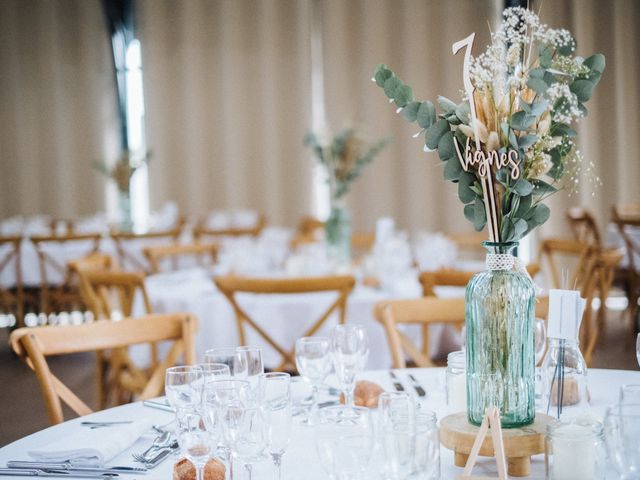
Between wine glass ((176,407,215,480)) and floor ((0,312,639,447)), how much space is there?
2773mm

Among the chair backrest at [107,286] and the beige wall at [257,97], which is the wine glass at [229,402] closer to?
the chair backrest at [107,286]

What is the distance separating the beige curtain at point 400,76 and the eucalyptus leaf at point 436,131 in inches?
281

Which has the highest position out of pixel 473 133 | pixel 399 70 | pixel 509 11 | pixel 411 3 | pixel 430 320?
pixel 411 3

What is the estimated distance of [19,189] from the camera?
9812 millimetres

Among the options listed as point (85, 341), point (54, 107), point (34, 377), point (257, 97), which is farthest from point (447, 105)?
point (54, 107)

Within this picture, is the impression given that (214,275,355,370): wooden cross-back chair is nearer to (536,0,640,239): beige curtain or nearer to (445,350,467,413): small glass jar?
(445,350,467,413): small glass jar

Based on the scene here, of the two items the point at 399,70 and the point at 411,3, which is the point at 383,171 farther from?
the point at 411,3

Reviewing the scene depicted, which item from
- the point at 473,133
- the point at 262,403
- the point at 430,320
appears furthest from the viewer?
the point at 430,320

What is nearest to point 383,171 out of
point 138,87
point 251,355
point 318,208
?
point 318,208

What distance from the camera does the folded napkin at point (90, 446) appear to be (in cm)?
136

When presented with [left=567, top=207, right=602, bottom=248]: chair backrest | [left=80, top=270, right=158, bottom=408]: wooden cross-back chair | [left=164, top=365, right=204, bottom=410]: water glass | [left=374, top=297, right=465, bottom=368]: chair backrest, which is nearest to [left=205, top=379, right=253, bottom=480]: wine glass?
[left=164, top=365, right=204, bottom=410]: water glass

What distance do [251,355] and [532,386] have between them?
58 centimetres

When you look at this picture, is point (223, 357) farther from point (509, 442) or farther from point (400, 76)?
point (400, 76)

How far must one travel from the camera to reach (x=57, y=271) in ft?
20.5
